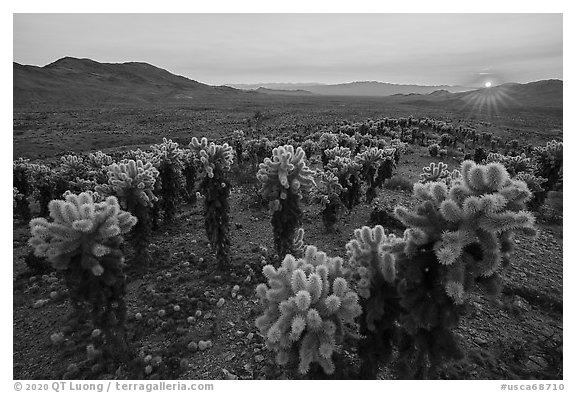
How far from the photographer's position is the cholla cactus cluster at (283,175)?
31.4 feet

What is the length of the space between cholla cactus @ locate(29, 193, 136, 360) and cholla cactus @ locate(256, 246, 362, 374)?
10.9 feet

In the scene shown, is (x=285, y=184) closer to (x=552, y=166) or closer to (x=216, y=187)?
(x=216, y=187)

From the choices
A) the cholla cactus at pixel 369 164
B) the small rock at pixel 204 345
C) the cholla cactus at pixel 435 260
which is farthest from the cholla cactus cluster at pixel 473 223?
the cholla cactus at pixel 369 164

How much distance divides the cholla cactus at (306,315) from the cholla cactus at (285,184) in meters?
Result: 4.31

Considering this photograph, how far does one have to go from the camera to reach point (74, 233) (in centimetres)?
619

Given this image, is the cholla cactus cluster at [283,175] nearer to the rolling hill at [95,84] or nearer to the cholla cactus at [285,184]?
the cholla cactus at [285,184]

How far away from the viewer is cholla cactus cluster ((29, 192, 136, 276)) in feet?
20.0

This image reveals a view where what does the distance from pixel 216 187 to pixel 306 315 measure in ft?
20.7

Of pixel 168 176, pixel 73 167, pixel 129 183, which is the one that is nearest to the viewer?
pixel 129 183

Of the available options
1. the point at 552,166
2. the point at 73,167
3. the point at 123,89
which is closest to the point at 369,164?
the point at 552,166

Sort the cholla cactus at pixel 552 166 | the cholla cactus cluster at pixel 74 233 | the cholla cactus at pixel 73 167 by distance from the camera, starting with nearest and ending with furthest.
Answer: the cholla cactus cluster at pixel 74 233, the cholla cactus at pixel 73 167, the cholla cactus at pixel 552 166

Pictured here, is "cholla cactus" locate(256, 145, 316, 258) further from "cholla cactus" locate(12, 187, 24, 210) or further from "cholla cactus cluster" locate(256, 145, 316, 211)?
"cholla cactus" locate(12, 187, 24, 210)

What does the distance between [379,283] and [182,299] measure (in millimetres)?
6460

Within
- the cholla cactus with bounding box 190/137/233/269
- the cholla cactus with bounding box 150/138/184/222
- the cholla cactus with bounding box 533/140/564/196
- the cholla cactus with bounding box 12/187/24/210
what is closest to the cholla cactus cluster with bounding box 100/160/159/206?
the cholla cactus with bounding box 190/137/233/269
